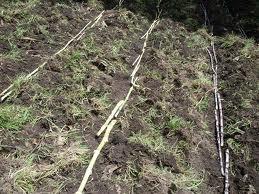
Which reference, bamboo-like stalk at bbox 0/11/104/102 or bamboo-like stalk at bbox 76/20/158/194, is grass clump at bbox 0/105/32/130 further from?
bamboo-like stalk at bbox 76/20/158/194

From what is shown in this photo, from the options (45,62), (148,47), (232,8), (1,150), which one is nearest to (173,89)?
(148,47)

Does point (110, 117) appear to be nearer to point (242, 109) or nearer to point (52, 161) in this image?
point (52, 161)

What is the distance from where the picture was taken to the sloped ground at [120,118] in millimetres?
3625

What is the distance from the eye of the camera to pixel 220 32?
745 cm

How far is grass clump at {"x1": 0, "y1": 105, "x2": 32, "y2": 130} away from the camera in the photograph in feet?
12.6

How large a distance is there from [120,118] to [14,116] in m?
1.11

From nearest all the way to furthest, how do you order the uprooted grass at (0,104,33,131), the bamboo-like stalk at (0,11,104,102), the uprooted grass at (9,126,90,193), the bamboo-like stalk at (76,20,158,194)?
1. the uprooted grass at (9,126,90,193)
2. the bamboo-like stalk at (76,20,158,194)
3. the uprooted grass at (0,104,33,131)
4. the bamboo-like stalk at (0,11,104,102)

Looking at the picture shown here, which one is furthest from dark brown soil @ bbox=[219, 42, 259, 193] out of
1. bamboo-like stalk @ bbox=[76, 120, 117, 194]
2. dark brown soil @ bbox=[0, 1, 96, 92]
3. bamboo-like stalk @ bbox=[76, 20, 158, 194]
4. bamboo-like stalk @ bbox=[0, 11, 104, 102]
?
dark brown soil @ bbox=[0, 1, 96, 92]

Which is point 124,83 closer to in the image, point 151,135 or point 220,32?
point 151,135

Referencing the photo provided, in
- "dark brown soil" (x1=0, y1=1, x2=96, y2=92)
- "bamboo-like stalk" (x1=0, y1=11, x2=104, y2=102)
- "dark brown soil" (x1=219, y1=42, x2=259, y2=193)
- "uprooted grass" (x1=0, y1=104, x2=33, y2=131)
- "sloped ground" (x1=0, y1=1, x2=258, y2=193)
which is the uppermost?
"dark brown soil" (x1=0, y1=1, x2=96, y2=92)

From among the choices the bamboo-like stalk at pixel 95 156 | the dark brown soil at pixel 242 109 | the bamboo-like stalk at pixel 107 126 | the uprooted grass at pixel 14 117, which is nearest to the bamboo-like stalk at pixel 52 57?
the uprooted grass at pixel 14 117

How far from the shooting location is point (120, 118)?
14.4 ft

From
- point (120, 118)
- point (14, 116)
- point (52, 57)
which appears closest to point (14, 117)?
point (14, 116)

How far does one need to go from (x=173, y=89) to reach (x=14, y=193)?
2697mm
